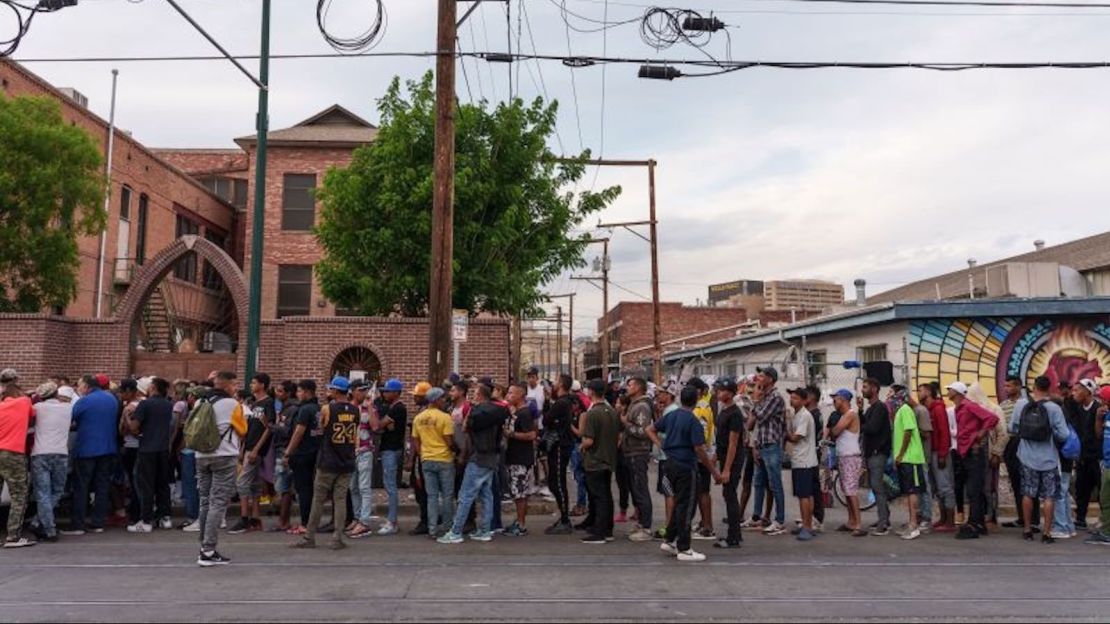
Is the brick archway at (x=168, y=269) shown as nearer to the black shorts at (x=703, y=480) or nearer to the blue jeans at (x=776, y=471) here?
the black shorts at (x=703, y=480)

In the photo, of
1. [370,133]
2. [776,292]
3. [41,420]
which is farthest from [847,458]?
[776,292]

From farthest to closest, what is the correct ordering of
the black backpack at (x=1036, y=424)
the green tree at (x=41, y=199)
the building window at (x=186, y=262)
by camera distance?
1. the building window at (x=186, y=262)
2. the green tree at (x=41, y=199)
3. the black backpack at (x=1036, y=424)

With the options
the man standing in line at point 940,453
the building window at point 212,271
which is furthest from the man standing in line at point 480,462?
the building window at point 212,271

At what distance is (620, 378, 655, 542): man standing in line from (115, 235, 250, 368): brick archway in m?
9.60

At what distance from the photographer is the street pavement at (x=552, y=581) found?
21.2 ft

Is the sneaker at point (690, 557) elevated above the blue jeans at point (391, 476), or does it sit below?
below

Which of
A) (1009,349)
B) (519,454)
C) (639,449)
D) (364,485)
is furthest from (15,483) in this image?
(1009,349)

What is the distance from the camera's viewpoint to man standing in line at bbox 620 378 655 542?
9.62 metres

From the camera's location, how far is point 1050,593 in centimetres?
713

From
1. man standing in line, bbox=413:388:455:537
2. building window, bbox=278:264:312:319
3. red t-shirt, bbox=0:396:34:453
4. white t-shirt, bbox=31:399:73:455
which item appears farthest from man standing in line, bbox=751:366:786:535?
building window, bbox=278:264:312:319

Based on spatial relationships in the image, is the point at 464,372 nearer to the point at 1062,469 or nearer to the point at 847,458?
the point at 847,458

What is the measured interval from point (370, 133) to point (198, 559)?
81.7 feet

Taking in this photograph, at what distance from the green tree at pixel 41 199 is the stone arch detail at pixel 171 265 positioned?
2751 millimetres

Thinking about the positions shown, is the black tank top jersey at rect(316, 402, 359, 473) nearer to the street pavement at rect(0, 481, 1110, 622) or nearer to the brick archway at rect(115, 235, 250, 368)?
the street pavement at rect(0, 481, 1110, 622)
